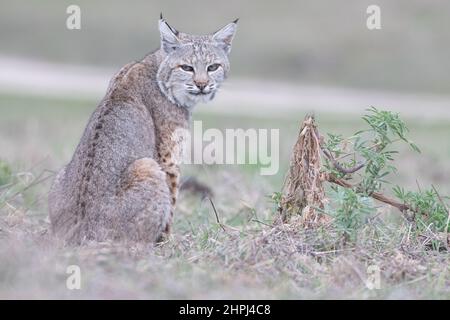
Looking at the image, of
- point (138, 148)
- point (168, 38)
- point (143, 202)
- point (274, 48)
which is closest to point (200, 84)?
point (168, 38)

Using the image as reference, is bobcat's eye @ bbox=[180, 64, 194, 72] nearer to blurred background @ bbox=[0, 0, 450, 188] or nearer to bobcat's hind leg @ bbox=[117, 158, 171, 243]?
bobcat's hind leg @ bbox=[117, 158, 171, 243]

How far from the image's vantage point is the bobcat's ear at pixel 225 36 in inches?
336

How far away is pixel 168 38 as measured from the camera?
831 cm

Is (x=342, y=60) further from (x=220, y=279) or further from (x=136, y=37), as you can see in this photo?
(x=220, y=279)

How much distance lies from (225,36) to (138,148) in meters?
1.57

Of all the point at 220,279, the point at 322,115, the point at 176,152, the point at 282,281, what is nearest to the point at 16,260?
the point at 220,279

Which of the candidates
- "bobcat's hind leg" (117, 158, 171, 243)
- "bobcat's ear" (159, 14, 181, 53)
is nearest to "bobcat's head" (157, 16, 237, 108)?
"bobcat's ear" (159, 14, 181, 53)

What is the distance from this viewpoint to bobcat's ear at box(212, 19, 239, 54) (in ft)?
28.0

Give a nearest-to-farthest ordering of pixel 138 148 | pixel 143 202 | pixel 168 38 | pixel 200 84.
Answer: pixel 143 202 < pixel 138 148 < pixel 200 84 < pixel 168 38

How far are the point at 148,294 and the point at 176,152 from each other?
242 cm

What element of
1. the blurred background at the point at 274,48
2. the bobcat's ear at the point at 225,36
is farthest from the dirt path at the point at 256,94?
the bobcat's ear at the point at 225,36

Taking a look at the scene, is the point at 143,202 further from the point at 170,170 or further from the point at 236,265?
the point at 236,265

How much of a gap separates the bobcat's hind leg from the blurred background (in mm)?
15115

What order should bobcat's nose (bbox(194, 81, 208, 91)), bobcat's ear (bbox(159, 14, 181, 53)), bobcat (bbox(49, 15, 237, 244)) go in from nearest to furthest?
1. bobcat (bbox(49, 15, 237, 244))
2. bobcat's nose (bbox(194, 81, 208, 91))
3. bobcat's ear (bbox(159, 14, 181, 53))
